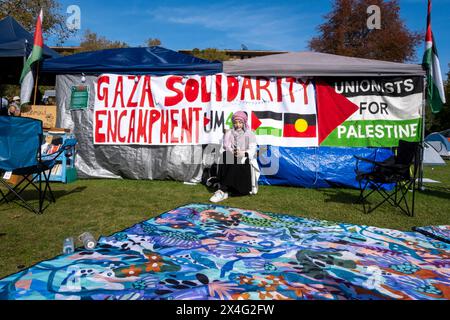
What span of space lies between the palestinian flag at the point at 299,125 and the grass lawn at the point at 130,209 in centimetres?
117

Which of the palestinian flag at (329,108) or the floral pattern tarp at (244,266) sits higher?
the palestinian flag at (329,108)

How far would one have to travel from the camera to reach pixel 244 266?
246 cm

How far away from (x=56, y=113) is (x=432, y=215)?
7.44m

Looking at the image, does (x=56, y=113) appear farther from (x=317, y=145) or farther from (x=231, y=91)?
(x=317, y=145)

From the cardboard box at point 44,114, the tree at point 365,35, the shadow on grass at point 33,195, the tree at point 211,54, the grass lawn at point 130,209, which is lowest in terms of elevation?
the grass lawn at point 130,209

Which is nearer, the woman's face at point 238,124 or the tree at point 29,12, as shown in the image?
the woman's face at point 238,124

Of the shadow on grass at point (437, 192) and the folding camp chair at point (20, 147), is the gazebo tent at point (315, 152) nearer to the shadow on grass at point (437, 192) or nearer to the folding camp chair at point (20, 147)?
the shadow on grass at point (437, 192)

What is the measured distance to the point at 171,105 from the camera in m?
7.17

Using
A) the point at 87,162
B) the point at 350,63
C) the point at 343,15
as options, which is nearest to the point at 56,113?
the point at 87,162

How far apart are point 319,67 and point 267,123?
59.2 inches

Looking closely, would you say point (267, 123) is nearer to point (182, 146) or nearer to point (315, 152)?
point (315, 152)

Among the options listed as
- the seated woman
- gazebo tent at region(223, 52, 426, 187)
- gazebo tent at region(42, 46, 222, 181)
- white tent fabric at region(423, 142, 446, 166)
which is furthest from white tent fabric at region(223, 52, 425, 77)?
white tent fabric at region(423, 142, 446, 166)

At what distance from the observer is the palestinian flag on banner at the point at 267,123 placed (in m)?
7.00

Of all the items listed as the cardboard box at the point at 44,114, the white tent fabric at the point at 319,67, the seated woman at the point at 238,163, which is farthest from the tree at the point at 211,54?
the seated woman at the point at 238,163
